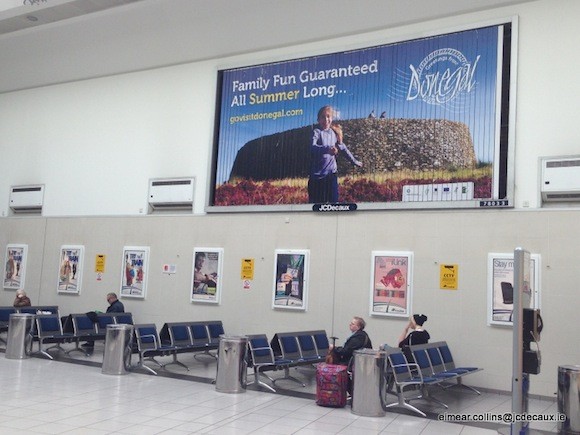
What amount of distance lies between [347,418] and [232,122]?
785 cm

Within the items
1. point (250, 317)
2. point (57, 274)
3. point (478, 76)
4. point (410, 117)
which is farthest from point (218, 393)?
point (57, 274)

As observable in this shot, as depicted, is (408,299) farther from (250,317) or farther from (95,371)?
(95,371)

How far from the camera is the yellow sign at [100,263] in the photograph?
47.6 feet

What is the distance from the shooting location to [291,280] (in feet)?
38.9

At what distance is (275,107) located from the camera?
12.8 meters

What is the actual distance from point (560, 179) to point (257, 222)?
19.5ft

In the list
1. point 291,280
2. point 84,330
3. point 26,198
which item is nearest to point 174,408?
point 291,280

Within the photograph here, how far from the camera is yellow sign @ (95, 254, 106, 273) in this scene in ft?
47.6

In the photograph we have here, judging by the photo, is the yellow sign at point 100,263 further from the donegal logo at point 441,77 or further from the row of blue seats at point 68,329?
the donegal logo at point 441,77

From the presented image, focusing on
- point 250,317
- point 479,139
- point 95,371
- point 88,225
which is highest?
point 479,139

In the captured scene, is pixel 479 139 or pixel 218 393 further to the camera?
pixel 479 139

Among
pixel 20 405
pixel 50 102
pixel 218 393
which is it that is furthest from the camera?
pixel 50 102

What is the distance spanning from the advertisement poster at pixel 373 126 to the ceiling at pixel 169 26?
530 millimetres

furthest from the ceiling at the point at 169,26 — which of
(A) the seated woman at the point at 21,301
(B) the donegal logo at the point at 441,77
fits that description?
(A) the seated woman at the point at 21,301
